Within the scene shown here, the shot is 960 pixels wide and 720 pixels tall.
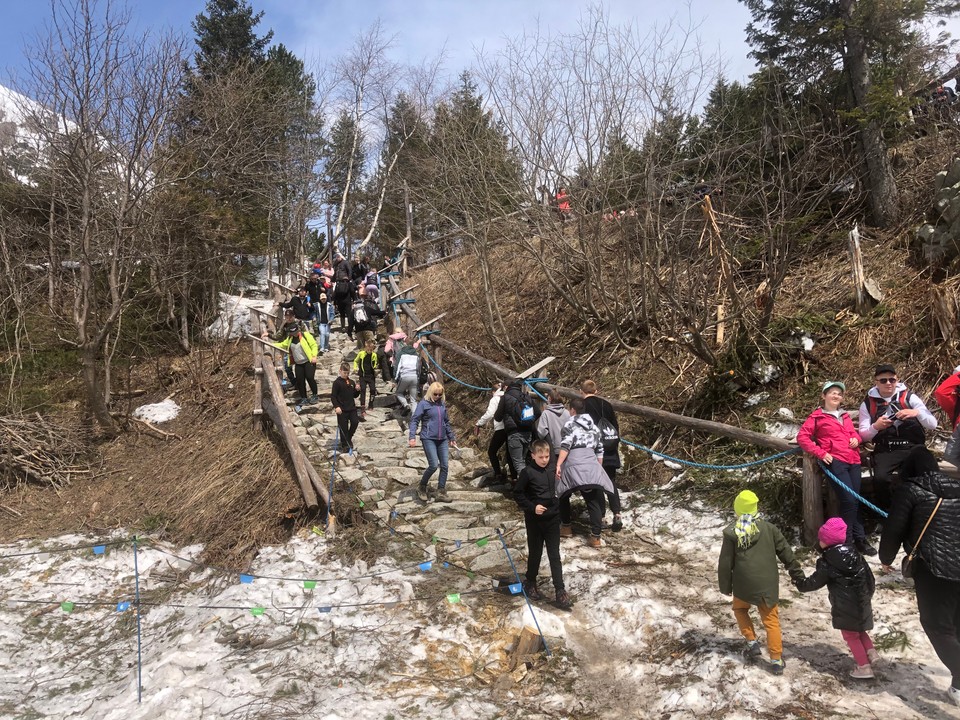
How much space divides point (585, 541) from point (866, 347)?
15.3ft

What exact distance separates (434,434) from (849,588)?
16.2 feet

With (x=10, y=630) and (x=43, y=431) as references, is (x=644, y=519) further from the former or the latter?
(x=43, y=431)

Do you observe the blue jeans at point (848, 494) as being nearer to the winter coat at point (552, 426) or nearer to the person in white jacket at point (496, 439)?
the winter coat at point (552, 426)

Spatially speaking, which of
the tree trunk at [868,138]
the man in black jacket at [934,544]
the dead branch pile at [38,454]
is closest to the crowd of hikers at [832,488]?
the man in black jacket at [934,544]

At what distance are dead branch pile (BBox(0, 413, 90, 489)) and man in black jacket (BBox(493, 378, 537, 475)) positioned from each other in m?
8.18

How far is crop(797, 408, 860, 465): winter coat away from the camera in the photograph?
17.6ft

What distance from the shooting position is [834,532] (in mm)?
4098

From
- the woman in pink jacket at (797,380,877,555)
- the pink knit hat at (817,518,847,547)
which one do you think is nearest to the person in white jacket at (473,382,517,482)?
the woman in pink jacket at (797,380,877,555)

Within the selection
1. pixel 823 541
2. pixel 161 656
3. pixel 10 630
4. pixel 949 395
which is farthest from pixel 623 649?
pixel 10 630

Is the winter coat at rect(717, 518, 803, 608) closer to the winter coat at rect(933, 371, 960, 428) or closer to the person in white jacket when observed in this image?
the winter coat at rect(933, 371, 960, 428)

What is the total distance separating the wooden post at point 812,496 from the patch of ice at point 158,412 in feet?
40.6

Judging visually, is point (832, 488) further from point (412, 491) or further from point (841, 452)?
point (412, 491)

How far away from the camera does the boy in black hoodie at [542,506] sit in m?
5.42

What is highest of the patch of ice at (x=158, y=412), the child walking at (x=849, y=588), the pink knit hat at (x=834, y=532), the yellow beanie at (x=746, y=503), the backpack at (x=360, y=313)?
the backpack at (x=360, y=313)
